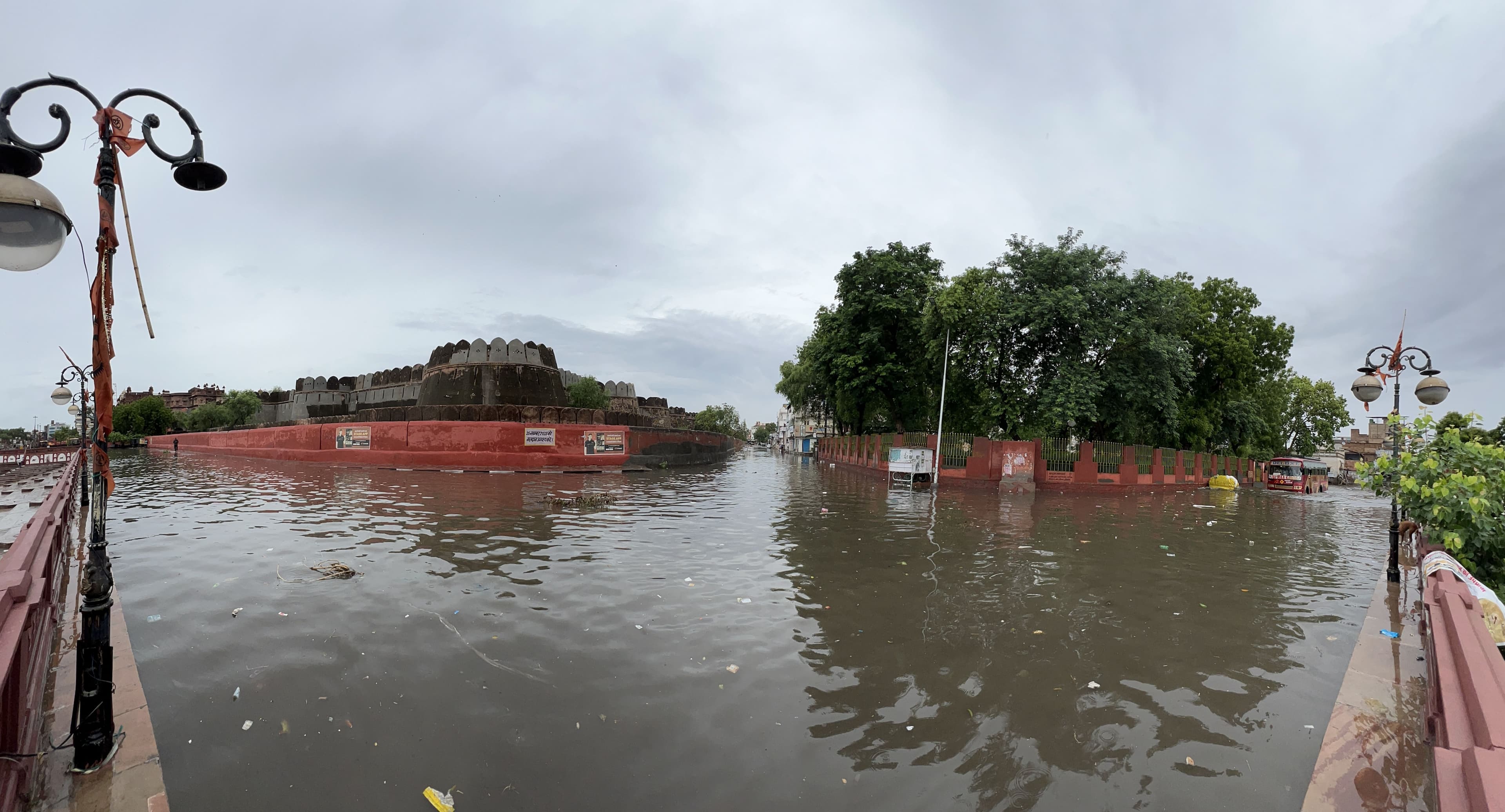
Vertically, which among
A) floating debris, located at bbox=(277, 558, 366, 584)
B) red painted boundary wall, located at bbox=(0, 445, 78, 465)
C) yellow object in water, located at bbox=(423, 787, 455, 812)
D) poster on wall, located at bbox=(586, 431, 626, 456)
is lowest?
red painted boundary wall, located at bbox=(0, 445, 78, 465)

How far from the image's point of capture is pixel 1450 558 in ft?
21.2

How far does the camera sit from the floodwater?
11.8 feet

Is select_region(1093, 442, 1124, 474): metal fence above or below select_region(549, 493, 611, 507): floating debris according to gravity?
above

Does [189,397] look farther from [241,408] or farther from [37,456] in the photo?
[37,456]

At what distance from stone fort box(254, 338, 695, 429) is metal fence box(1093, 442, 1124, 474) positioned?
70.5 ft

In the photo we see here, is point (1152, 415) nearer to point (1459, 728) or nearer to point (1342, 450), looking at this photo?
point (1459, 728)

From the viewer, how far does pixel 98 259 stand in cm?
379

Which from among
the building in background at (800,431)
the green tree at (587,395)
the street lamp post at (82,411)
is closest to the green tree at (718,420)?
the building in background at (800,431)

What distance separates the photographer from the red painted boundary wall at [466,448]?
27.8 m

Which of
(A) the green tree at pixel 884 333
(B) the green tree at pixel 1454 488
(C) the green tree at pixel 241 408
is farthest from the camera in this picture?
(C) the green tree at pixel 241 408

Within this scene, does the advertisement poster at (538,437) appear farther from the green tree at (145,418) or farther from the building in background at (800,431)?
the green tree at (145,418)

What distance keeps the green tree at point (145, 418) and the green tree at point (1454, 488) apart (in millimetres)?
87391

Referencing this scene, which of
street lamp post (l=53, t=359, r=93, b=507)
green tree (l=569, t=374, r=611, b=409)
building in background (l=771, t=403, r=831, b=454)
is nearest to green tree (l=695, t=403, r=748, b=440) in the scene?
building in background (l=771, t=403, r=831, b=454)

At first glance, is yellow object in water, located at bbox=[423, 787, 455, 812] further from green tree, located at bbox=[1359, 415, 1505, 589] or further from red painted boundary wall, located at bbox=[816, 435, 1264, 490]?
red painted boundary wall, located at bbox=[816, 435, 1264, 490]
